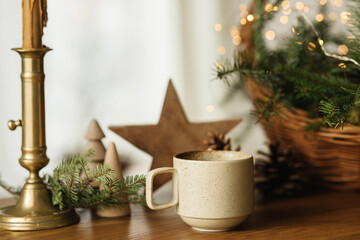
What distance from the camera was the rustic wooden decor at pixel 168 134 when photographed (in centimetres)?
87

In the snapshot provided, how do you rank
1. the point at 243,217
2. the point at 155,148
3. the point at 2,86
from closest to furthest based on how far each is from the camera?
the point at 243,217
the point at 155,148
the point at 2,86

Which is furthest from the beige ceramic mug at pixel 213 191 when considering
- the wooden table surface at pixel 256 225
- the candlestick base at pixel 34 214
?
the candlestick base at pixel 34 214

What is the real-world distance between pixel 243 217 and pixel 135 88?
587 millimetres

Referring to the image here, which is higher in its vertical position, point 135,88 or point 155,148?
point 135,88

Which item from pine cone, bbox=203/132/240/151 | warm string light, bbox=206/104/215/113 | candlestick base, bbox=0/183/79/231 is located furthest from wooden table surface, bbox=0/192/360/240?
warm string light, bbox=206/104/215/113

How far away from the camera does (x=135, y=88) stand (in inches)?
46.3

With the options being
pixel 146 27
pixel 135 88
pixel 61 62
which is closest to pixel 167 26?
pixel 146 27

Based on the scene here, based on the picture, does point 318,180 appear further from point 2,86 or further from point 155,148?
point 2,86

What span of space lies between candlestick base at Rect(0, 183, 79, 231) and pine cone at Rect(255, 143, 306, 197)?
39cm

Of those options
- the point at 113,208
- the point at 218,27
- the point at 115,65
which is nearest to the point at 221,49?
the point at 218,27

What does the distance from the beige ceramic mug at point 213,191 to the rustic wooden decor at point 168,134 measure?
0.20m

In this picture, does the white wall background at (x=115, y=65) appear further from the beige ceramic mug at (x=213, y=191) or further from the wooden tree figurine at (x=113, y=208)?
the beige ceramic mug at (x=213, y=191)

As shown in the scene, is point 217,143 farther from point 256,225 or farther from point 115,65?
point 115,65

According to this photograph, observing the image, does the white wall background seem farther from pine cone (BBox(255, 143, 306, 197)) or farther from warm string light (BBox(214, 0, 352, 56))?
pine cone (BBox(255, 143, 306, 197))
